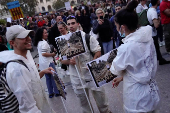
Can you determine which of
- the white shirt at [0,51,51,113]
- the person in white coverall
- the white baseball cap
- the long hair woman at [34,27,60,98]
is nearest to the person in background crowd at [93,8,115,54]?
the long hair woman at [34,27,60,98]

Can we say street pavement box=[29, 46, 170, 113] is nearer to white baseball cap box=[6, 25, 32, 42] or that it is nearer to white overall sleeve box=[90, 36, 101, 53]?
white overall sleeve box=[90, 36, 101, 53]

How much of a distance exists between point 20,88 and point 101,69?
4.07 feet

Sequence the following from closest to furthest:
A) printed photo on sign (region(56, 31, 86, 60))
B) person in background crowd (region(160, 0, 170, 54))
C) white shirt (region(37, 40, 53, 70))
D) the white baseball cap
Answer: the white baseball cap < printed photo on sign (region(56, 31, 86, 60)) < white shirt (region(37, 40, 53, 70)) < person in background crowd (region(160, 0, 170, 54))

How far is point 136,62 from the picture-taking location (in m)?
1.69

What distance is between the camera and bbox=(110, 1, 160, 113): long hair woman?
5.54 feet

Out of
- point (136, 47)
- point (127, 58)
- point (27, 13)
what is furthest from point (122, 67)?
point (27, 13)

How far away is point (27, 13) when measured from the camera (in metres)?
34.3

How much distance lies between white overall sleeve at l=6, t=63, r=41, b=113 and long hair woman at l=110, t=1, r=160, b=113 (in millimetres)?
956

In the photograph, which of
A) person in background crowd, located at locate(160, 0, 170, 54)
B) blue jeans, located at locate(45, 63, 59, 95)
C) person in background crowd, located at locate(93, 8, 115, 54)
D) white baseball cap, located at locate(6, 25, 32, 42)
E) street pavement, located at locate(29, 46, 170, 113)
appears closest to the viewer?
white baseball cap, located at locate(6, 25, 32, 42)

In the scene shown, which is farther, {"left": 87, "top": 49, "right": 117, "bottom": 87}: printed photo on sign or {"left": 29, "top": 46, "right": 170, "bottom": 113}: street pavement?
{"left": 29, "top": 46, "right": 170, "bottom": 113}: street pavement

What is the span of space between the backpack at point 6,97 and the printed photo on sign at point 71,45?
1027 mm

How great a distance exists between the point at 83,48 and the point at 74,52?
159 millimetres

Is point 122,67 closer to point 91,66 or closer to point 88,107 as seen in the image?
point 91,66

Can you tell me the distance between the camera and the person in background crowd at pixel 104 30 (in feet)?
16.3
